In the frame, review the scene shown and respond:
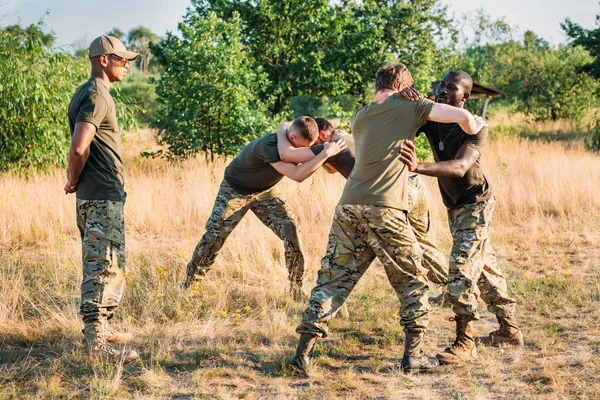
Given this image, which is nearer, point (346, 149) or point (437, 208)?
point (346, 149)

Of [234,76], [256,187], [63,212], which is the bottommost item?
[63,212]

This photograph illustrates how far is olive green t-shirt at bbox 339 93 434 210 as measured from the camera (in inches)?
152

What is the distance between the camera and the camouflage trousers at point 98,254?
4301 mm

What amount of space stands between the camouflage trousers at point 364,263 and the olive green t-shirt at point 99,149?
5.19 ft

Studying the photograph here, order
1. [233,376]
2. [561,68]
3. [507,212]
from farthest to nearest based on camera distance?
[561,68]
[507,212]
[233,376]

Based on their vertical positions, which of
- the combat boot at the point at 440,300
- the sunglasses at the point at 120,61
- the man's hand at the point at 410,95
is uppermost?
the sunglasses at the point at 120,61

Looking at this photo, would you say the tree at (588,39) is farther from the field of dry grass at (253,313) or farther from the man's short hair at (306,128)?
the man's short hair at (306,128)

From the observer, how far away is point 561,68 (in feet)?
89.4

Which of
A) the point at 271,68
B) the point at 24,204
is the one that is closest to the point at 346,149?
the point at 24,204

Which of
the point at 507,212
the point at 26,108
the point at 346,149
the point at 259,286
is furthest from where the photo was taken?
the point at 26,108

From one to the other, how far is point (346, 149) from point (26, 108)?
8701 mm

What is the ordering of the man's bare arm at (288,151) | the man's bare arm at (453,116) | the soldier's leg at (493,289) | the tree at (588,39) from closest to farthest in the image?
the man's bare arm at (453,116) → the soldier's leg at (493,289) → the man's bare arm at (288,151) → the tree at (588,39)

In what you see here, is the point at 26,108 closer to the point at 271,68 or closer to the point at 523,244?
the point at 271,68

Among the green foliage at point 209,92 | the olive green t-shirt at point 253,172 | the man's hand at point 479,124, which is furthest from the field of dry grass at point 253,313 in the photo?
the green foliage at point 209,92
